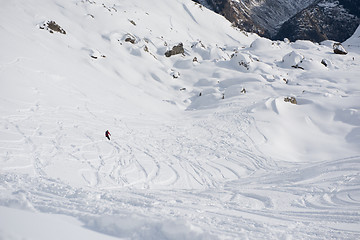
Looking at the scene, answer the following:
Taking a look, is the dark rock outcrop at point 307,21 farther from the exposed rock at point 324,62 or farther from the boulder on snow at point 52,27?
the boulder on snow at point 52,27

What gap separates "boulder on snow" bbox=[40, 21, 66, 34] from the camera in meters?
22.4

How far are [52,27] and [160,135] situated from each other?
1737 centimetres

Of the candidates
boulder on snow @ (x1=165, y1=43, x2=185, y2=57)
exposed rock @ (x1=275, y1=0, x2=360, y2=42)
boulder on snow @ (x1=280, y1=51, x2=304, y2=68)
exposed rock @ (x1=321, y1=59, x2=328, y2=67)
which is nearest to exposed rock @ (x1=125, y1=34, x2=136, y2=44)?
boulder on snow @ (x1=165, y1=43, x2=185, y2=57)

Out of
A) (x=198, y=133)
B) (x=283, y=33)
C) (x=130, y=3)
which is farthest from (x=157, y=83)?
(x=283, y=33)

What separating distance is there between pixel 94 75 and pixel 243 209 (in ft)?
56.6

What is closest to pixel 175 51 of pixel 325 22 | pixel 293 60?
pixel 293 60

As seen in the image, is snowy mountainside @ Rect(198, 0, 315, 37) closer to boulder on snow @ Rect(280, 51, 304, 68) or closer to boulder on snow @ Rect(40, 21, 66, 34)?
boulder on snow @ Rect(280, 51, 304, 68)

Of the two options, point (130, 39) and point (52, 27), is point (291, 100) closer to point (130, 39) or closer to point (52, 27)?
point (130, 39)

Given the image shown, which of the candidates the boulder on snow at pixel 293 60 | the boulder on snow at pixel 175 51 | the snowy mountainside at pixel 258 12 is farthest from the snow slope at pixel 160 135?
the snowy mountainside at pixel 258 12

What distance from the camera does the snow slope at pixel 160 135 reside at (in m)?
4.84

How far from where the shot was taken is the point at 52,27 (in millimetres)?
22828

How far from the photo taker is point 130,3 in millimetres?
37750

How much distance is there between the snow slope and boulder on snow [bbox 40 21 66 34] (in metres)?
0.49

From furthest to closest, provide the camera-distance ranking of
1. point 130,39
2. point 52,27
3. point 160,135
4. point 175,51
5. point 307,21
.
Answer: point 307,21
point 175,51
point 130,39
point 52,27
point 160,135
